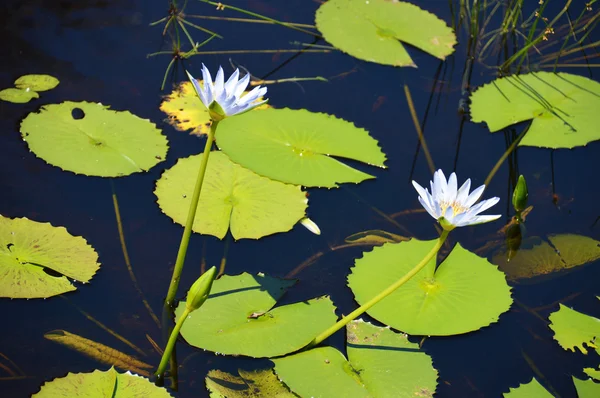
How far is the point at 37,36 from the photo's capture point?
4.50m

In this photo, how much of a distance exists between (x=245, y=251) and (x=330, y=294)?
47 centimetres

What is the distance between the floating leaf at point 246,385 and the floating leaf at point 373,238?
3.05 ft

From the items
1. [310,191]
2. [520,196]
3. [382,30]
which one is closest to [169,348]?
[310,191]

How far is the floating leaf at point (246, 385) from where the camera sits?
107 inches

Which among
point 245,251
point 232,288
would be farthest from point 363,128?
point 232,288

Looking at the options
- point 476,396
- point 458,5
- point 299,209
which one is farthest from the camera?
point 458,5

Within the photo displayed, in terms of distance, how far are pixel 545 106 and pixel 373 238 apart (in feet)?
5.31

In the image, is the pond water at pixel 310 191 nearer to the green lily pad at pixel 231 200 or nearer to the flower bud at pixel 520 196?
the green lily pad at pixel 231 200

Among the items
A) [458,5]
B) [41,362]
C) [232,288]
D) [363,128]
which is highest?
[458,5]

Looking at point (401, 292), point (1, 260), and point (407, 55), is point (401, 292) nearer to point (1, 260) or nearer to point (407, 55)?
point (1, 260)

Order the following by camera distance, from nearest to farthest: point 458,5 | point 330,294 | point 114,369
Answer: point 114,369 < point 330,294 < point 458,5

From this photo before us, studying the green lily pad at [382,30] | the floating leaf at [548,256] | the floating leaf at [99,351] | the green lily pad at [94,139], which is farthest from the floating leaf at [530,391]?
the green lily pad at [382,30]

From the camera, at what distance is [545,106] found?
4.32 meters

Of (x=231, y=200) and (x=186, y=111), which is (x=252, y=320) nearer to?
(x=231, y=200)
